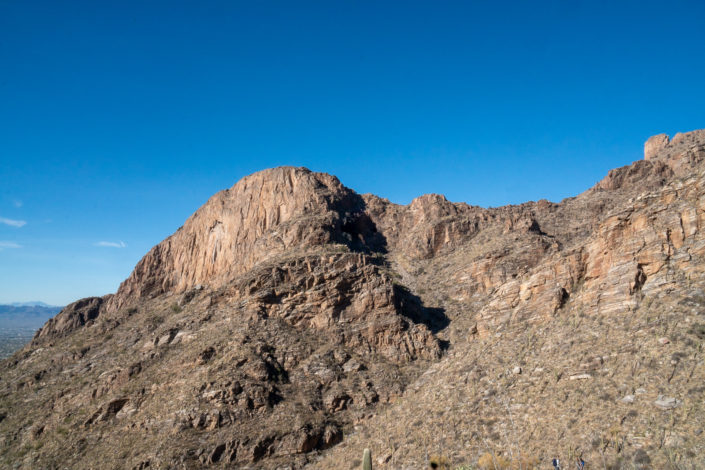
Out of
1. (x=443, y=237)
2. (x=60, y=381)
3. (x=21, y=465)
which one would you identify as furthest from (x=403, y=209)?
(x=21, y=465)

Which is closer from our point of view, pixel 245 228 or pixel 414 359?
pixel 414 359

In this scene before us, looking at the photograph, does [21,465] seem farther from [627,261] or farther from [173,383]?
→ [627,261]

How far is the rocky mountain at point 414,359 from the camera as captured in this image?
24.1m

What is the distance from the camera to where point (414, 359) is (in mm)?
44500

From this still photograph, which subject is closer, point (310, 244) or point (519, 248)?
point (519, 248)

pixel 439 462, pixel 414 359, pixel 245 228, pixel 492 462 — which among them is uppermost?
pixel 245 228

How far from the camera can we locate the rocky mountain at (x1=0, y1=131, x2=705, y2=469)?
78.9 ft

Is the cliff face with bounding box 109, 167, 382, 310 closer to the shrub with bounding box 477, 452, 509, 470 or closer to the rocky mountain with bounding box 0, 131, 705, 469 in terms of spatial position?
the rocky mountain with bounding box 0, 131, 705, 469

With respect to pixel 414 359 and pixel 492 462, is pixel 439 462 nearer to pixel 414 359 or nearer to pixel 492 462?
pixel 492 462

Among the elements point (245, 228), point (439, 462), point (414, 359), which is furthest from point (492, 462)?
point (245, 228)

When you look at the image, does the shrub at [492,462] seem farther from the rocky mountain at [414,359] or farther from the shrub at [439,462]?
the shrub at [439,462]

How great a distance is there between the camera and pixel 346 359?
143 feet

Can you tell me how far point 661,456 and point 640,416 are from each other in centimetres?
268

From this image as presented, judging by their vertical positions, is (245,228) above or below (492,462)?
above
